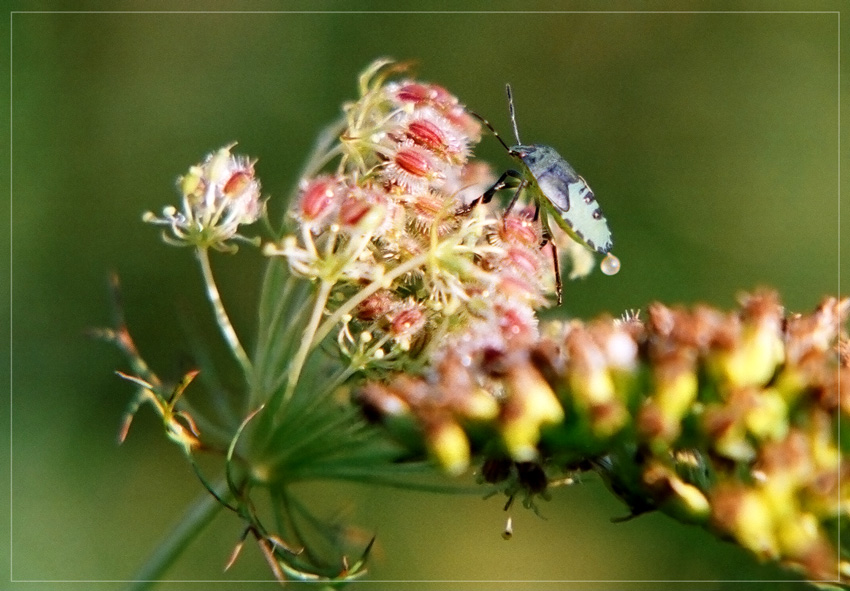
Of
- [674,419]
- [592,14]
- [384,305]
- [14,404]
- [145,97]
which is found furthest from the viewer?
[592,14]

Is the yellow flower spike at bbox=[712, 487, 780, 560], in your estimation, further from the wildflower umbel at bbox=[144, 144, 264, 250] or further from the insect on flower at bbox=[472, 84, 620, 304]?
the wildflower umbel at bbox=[144, 144, 264, 250]

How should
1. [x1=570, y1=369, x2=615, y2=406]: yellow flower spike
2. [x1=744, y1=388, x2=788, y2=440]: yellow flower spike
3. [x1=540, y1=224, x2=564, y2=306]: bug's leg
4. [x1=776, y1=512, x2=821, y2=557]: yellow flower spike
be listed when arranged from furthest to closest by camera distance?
→ [x1=540, y1=224, x2=564, y2=306]: bug's leg < [x1=570, y1=369, x2=615, y2=406]: yellow flower spike < [x1=744, y1=388, x2=788, y2=440]: yellow flower spike < [x1=776, y1=512, x2=821, y2=557]: yellow flower spike

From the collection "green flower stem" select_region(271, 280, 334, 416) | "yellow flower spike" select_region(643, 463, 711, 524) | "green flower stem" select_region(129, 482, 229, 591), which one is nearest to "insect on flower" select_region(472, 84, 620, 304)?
"green flower stem" select_region(271, 280, 334, 416)

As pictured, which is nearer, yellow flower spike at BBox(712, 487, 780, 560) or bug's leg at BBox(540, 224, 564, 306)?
yellow flower spike at BBox(712, 487, 780, 560)

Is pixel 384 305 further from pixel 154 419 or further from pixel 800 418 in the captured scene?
pixel 154 419

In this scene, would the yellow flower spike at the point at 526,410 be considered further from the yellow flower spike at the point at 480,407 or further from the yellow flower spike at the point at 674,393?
the yellow flower spike at the point at 674,393

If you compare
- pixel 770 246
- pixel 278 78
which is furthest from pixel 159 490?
pixel 770 246

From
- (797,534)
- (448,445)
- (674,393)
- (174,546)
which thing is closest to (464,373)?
(448,445)

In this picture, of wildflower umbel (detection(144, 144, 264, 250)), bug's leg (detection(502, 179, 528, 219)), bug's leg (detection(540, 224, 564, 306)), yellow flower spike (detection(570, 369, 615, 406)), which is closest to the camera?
yellow flower spike (detection(570, 369, 615, 406))
